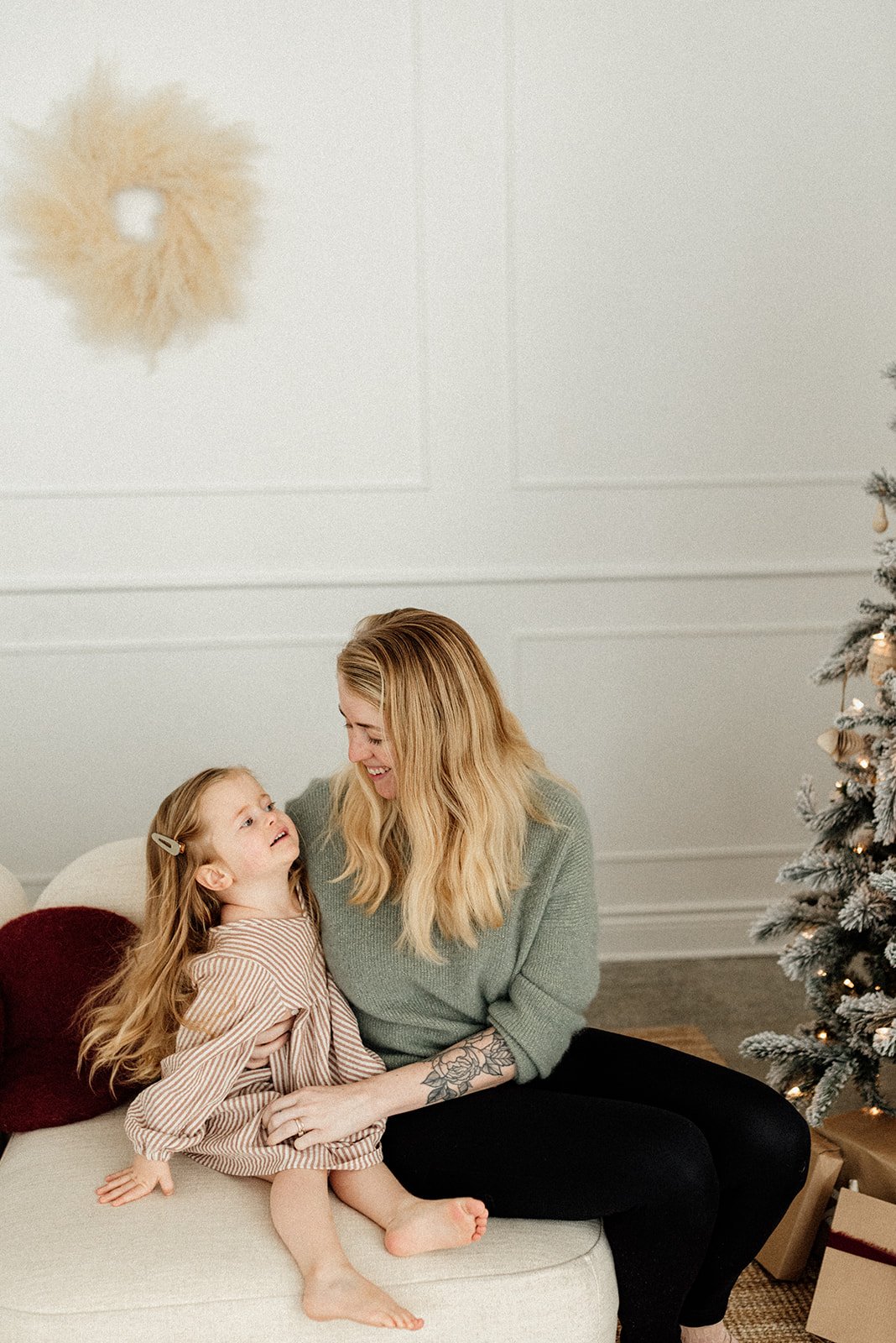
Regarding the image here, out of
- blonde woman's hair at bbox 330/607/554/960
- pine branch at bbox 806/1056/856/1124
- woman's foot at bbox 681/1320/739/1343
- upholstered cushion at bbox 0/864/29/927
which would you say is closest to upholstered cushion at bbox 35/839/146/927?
upholstered cushion at bbox 0/864/29/927

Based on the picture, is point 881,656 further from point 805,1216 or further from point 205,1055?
point 205,1055

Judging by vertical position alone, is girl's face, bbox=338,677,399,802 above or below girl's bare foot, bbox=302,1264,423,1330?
above

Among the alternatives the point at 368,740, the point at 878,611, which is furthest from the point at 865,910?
the point at 368,740

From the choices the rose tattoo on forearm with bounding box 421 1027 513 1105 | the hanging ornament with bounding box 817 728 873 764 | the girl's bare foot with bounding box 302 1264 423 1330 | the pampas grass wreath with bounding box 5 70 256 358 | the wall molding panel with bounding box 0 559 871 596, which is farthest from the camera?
the wall molding panel with bounding box 0 559 871 596

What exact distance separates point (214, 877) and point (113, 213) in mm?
1900

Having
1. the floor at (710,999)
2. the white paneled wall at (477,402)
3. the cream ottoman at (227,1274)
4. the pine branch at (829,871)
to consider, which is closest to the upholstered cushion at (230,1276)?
the cream ottoman at (227,1274)

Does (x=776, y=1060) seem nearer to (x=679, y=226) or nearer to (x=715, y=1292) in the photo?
(x=715, y=1292)

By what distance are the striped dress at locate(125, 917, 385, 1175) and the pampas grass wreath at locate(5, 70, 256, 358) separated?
1.80 m

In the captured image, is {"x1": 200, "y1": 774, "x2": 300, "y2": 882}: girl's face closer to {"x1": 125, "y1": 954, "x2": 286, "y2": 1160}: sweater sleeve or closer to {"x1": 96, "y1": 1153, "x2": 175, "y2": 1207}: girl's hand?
{"x1": 125, "y1": 954, "x2": 286, "y2": 1160}: sweater sleeve

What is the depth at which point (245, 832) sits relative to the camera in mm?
1687

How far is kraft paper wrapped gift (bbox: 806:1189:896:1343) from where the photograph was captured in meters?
1.76

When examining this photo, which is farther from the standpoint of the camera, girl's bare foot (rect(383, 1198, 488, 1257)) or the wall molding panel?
the wall molding panel

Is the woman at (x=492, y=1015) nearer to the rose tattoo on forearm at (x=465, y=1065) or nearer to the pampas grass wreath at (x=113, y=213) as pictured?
the rose tattoo on forearm at (x=465, y=1065)

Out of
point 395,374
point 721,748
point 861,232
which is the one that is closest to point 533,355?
point 395,374
